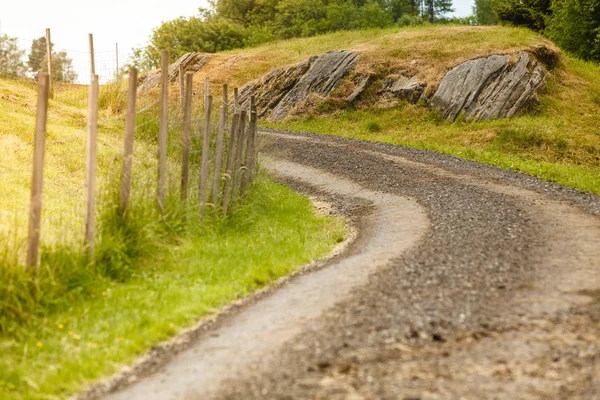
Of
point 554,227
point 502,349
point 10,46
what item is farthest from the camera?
point 10,46

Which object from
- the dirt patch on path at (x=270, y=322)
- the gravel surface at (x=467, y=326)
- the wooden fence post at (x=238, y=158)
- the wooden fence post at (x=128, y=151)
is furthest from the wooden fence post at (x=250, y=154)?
the wooden fence post at (x=128, y=151)

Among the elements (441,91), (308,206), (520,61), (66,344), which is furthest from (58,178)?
(520,61)

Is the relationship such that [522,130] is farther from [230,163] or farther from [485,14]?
[485,14]

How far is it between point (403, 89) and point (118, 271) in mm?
21511

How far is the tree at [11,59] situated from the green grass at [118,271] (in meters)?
11.7

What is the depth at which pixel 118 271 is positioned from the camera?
9227mm

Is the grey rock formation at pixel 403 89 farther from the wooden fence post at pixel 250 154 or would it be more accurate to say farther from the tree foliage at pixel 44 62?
the wooden fence post at pixel 250 154

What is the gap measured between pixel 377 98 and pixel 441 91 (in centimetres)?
294

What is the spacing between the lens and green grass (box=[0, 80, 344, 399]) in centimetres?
708

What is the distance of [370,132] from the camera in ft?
89.5

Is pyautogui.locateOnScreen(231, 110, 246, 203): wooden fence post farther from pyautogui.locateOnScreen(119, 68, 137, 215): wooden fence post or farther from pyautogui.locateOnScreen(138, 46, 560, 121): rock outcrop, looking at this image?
pyautogui.locateOnScreen(138, 46, 560, 121): rock outcrop

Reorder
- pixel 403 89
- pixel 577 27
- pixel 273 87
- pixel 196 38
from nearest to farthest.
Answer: pixel 403 89, pixel 273 87, pixel 577 27, pixel 196 38

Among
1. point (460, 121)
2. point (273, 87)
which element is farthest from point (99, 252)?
point (273, 87)

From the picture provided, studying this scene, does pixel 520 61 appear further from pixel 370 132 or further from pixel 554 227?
pixel 554 227
